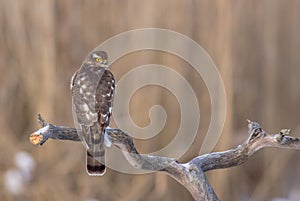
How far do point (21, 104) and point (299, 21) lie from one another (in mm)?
970

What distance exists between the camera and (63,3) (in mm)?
1865

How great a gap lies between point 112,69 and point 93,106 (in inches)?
46.3

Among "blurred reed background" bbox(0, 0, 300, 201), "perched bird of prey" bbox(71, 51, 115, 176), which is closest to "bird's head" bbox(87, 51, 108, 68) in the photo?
"perched bird of prey" bbox(71, 51, 115, 176)

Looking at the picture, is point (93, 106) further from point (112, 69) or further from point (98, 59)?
point (112, 69)

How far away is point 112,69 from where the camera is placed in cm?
179

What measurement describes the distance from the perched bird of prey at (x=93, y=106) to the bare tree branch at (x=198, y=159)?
3 centimetres

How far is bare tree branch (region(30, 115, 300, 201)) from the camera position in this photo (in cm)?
55

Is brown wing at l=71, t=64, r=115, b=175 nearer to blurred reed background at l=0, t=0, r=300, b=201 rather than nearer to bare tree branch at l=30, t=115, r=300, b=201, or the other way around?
bare tree branch at l=30, t=115, r=300, b=201

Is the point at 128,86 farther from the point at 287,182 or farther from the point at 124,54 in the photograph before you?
the point at 287,182

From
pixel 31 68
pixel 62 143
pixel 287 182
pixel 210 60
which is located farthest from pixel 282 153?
pixel 31 68

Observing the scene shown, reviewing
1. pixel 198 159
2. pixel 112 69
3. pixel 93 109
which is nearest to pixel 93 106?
pixel 93 109

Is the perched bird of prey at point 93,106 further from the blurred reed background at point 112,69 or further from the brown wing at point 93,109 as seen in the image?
the blurred reed background at point 112,69

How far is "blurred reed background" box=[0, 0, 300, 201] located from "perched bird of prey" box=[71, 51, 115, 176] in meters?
1.16

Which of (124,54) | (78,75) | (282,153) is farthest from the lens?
(282,153)
